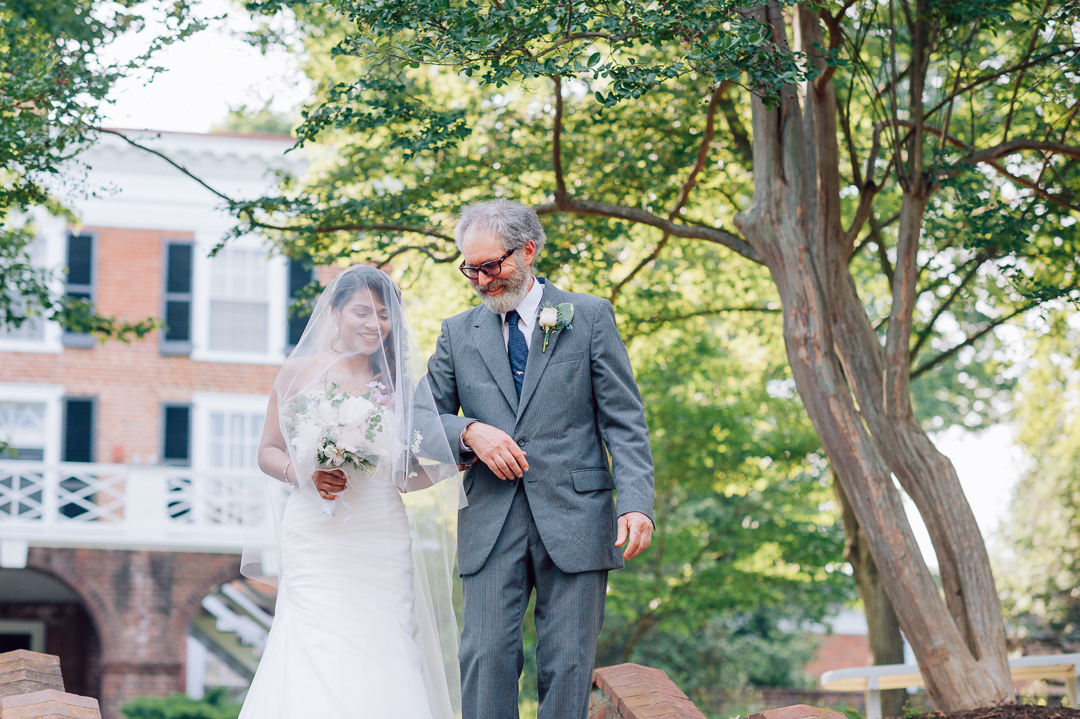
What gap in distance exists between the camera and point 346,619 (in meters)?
3.74

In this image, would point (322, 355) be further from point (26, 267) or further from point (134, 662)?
point (134, 662)

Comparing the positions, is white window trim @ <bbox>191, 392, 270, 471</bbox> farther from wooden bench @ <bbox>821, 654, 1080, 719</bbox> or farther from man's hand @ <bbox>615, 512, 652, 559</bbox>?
man's hand @ <bbox>615, 512, 652, 559</bbox>

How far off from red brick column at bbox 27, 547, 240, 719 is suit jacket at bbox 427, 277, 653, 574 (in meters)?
13.9

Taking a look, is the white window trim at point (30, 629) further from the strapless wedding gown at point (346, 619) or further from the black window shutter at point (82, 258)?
the strapless wedding gown at point (346, 619)

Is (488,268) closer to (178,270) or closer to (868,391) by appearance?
(868,391)

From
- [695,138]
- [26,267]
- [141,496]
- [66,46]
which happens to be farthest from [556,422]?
[141,496]

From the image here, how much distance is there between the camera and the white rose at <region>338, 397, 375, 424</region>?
12.2 feet

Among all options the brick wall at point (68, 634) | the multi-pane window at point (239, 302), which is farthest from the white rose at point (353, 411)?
the brick wall at point (68, 634)

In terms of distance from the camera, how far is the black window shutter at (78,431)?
1659cm

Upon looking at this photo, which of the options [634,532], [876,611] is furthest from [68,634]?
[634,532]

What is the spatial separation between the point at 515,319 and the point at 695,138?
5.78m

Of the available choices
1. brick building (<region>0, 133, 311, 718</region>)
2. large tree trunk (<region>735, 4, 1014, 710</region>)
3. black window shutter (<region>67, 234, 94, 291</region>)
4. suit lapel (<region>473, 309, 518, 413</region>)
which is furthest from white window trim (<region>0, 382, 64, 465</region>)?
suit lapel (<region>473, 309, 518, 413</region>)

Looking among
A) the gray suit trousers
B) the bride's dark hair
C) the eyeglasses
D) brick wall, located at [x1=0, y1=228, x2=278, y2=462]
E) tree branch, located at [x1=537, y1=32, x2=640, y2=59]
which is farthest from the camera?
brick wall, located at [x1=0, y1=228, x2=278, y2=462]

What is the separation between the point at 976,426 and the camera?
814 inches
